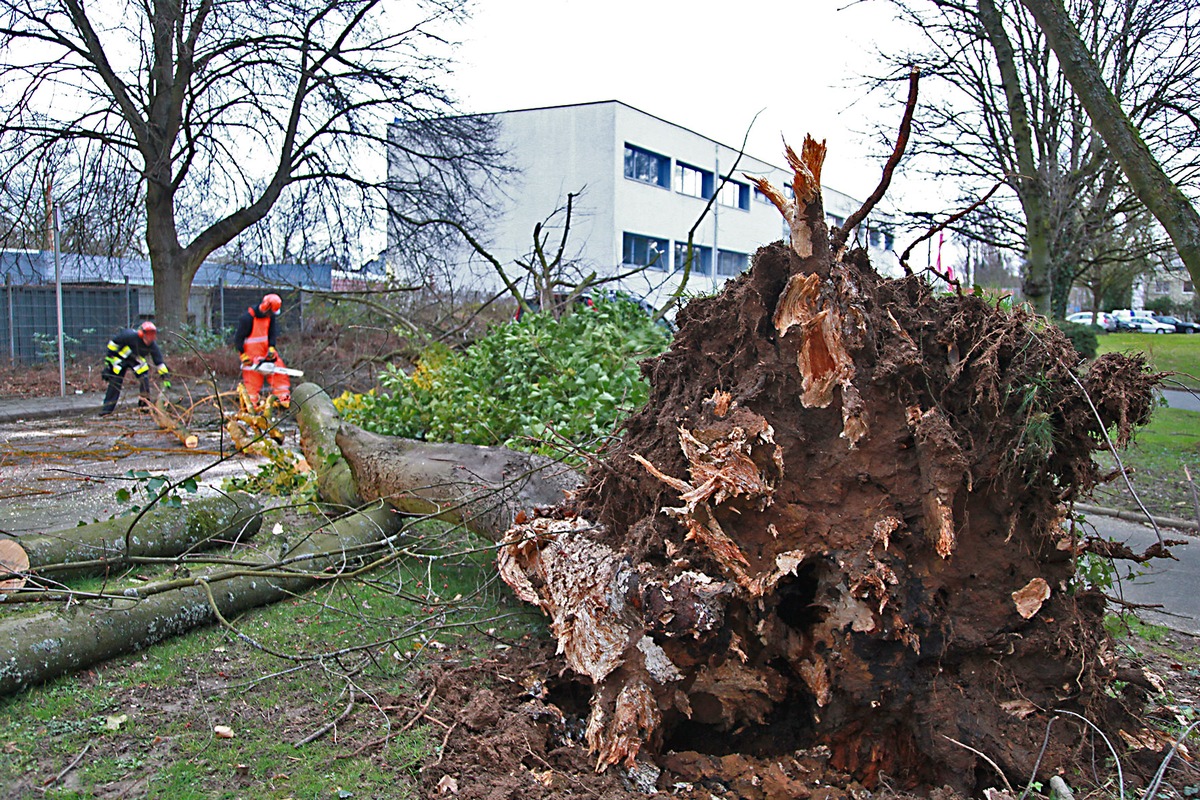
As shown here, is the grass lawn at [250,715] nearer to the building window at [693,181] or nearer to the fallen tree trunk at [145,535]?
the fallen tree trunk at [145,535]

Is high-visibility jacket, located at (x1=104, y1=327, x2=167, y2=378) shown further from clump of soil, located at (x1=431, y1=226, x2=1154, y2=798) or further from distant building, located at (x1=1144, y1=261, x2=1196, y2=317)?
distant building, located at (x1=1144, y1=261, x2=1196, y2=317)

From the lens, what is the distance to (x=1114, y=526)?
24.3 feet

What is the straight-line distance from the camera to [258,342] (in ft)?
40.1

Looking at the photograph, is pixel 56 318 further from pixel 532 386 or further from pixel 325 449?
pixel 532 386

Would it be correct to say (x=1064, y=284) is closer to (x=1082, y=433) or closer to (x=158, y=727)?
(x=1082, y=433)

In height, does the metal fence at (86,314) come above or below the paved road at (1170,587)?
above

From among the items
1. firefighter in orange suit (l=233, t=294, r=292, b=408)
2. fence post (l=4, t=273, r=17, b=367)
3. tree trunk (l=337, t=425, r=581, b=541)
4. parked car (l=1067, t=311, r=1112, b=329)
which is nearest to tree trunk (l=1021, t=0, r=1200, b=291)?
tree trunk (l=337, t=425, r=581, b=541)

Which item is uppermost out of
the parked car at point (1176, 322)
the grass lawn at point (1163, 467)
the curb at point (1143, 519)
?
the parked car at point (1176, 322)

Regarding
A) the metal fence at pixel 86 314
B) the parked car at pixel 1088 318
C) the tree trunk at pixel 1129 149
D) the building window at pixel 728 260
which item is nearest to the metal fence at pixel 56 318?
the metal fence at pixel 86 314

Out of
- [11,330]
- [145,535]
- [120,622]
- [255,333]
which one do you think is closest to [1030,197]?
[255,333]

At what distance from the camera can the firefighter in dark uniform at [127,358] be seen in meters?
12.9

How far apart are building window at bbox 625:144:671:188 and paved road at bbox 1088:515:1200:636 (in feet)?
94.1

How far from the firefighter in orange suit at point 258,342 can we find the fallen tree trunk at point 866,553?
985 centimetres

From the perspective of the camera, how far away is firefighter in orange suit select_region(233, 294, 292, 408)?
11938 mm
